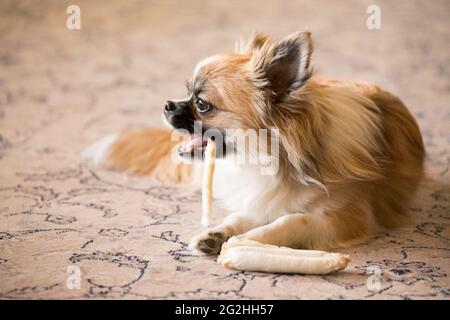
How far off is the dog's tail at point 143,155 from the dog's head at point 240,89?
0.57m

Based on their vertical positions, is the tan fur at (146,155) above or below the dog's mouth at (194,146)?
below

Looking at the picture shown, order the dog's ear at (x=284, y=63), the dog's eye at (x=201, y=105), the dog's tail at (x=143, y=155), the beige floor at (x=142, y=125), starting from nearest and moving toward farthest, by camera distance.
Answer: the beige floor at (x=142, y=125) < the dog's ear at (x=284, y=63) < the dog's eye at (x=201, y=105) < the dog's tail at (x=143, y=155)

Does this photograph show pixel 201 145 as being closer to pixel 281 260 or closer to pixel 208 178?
pixel 208 178

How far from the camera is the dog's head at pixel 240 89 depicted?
2.04 m

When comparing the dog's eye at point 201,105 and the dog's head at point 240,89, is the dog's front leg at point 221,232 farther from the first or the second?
the dog's eye at point 201,105

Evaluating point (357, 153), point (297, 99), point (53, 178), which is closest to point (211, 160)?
point (297, 99)

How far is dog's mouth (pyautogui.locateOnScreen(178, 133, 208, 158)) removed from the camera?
2.23 meters

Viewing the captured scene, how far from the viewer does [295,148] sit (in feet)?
6.77

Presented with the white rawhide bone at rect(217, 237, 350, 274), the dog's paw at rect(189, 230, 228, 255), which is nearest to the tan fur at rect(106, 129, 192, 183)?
the dog's paw at rect(189, 230, 228, 255)

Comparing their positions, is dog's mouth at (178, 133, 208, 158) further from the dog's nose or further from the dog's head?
the dog's nose

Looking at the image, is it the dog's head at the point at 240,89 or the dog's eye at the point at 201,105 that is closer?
the dog's head at the point at 240,89

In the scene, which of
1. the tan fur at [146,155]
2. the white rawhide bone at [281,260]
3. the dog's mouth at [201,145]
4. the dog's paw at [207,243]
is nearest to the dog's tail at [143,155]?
the tan fur at [146,155]

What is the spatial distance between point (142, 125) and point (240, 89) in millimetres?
1529

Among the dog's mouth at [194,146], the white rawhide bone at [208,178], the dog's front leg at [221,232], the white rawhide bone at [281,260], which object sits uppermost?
the dog's mouth at [194,146]
